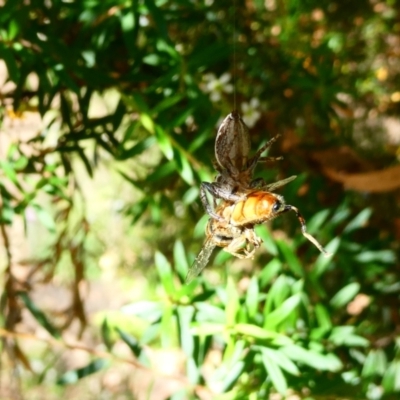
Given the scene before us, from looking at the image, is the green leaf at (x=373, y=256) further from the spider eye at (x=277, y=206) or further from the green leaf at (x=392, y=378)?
the spider eye at (x=277, y=206)

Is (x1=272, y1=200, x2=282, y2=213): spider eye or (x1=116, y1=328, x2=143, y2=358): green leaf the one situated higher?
(x1=272, y1=200, x2=282, y2=213): spider eye

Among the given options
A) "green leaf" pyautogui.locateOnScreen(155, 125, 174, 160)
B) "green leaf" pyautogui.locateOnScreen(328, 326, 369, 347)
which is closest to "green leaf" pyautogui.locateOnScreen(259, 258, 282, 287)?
"green leaf" pyautogui.locateOnScreen(328, 326, 369, 347)

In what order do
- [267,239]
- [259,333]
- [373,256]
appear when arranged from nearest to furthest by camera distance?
[259,333] → [267,239] → [373,256]

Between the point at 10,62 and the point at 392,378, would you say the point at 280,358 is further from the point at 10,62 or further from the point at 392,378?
the point at 10,62

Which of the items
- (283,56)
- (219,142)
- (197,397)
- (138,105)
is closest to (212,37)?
(283,56)

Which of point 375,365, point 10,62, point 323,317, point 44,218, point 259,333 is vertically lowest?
point 375,365

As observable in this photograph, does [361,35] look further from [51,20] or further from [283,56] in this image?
[51,20]

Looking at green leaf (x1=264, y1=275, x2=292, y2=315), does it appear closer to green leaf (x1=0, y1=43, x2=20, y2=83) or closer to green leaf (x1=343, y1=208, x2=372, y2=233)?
green leaf (x1=343, y1=208, x2=372, y2=233)

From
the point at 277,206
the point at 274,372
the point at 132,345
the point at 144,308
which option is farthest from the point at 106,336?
the point at 277,206

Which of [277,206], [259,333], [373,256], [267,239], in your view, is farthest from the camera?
[373,256]
